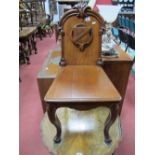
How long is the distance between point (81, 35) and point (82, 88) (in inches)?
28.9

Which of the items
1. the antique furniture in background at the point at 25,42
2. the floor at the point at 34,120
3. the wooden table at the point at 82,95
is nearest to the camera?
the wooden table at the point at 82,95

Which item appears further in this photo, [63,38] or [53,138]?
[63,38]

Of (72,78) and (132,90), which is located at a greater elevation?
(72,78)

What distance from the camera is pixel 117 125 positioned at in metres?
1.56

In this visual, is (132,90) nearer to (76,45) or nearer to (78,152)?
(76,45)

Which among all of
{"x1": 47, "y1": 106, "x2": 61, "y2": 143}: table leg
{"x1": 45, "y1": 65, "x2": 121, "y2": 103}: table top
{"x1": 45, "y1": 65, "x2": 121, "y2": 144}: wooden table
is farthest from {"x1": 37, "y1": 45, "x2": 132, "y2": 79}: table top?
{"x1": 47, "y1": 106, "x2": 61, "y2": 143}: table leg

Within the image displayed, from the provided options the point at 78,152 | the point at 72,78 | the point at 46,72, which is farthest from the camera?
the point at 46,72

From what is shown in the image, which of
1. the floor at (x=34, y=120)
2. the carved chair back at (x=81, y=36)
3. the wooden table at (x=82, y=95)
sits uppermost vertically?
the carved chair back at (x=81, y=36)

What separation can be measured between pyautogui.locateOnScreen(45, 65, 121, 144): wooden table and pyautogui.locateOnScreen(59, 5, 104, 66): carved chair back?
39 centimetres

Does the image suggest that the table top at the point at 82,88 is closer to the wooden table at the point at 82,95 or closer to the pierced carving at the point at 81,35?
the wooden table at the point at 82,95

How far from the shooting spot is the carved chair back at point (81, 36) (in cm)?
187

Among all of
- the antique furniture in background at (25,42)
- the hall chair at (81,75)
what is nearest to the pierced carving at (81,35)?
the hall chair at (81,75)

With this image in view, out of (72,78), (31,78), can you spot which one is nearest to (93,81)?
(72,78)

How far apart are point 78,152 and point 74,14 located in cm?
124
